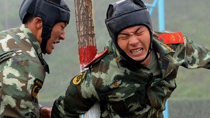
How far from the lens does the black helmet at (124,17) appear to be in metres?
4.36

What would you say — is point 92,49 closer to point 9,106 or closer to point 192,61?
point 192,61

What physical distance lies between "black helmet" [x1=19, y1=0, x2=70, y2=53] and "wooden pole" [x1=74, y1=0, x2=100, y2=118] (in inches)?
22.3

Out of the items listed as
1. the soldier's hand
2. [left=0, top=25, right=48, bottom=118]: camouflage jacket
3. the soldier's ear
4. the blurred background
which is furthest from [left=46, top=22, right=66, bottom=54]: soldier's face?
the blurred background

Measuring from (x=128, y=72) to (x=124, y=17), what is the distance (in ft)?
1.73

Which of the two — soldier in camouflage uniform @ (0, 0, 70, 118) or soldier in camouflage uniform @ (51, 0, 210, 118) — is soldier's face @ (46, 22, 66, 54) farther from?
soldier in camouflage uniform @ (51, 0, 210, 118)

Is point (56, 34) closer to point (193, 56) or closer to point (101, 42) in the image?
point (193, 56)

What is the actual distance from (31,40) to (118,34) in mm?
789

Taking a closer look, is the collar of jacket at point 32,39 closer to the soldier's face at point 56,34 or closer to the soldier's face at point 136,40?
the soldier's face at point 56,34

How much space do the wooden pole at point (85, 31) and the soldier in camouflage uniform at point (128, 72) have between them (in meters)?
0.31

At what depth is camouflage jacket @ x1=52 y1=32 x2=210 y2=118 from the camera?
4504 millimetres

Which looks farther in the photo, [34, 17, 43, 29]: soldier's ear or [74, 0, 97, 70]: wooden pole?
[74, 0, 97, 70]: wooden pole

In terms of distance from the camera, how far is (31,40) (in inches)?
169

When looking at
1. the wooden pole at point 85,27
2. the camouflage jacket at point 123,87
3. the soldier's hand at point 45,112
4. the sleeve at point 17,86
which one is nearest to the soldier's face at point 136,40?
the camouflage jacket at point 123,87

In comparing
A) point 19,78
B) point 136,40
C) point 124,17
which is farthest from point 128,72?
point 19,78
